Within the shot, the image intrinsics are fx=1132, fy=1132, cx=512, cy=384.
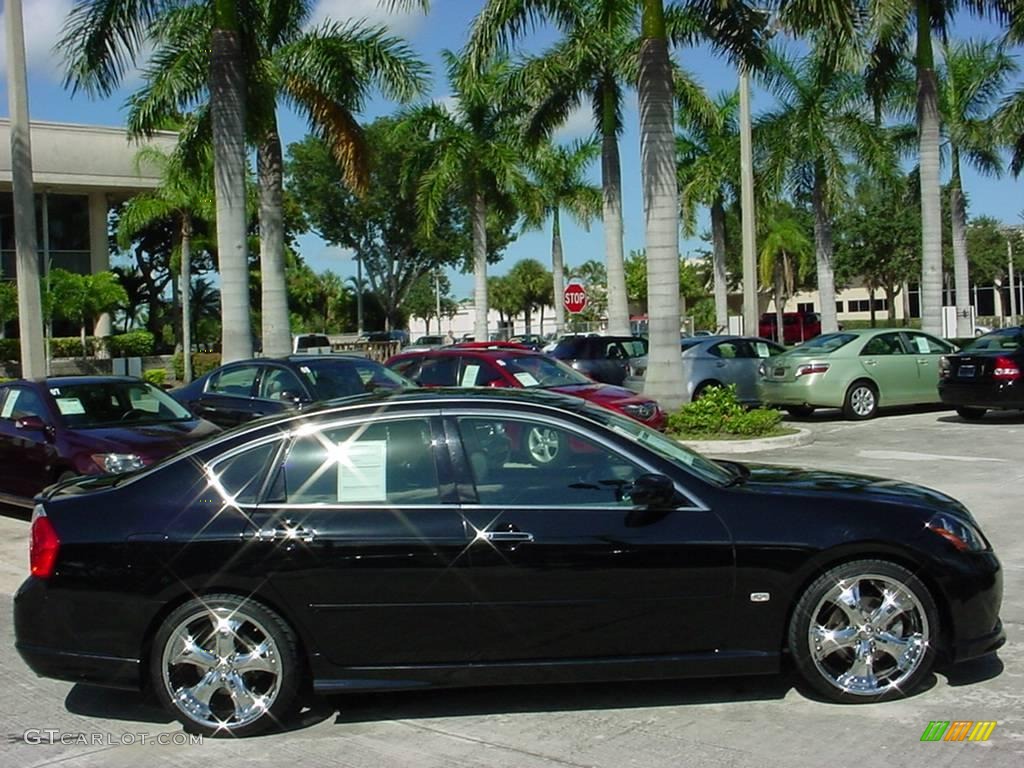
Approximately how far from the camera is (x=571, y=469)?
215 inches

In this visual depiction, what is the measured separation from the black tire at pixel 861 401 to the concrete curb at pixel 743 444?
307 centimetres

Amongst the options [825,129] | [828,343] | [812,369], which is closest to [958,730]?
[812,369]

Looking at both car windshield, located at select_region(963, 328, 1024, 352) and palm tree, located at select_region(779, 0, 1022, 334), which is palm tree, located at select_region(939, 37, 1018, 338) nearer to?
palm tree, located at select_region(779, 0, 1022, 334)

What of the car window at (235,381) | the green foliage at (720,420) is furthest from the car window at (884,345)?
the car window at (235,381)

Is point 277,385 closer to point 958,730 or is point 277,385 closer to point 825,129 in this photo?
point 958,730

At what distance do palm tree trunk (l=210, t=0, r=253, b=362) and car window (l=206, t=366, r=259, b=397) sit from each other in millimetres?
3788

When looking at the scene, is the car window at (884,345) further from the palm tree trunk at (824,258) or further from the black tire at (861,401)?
the palm tree trunk at (824,258)

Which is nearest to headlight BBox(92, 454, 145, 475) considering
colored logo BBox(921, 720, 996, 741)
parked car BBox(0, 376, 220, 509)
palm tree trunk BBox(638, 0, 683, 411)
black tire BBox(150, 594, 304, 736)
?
parked car BBox(0, 376, 220, 509)

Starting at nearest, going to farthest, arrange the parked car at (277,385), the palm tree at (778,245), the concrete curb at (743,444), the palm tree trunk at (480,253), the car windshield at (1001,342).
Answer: the parked car at (277,385) < the concrete curb at (743,444) < the car windshield at (1001,342) < the palm tree trunk at (480,253) < the palm tree at (778,245)

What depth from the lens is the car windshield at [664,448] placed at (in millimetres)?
5574

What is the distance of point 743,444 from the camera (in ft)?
48.9

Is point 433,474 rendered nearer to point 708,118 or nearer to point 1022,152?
point 708,118

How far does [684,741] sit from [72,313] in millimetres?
33441

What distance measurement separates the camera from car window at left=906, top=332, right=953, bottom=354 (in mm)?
19047
